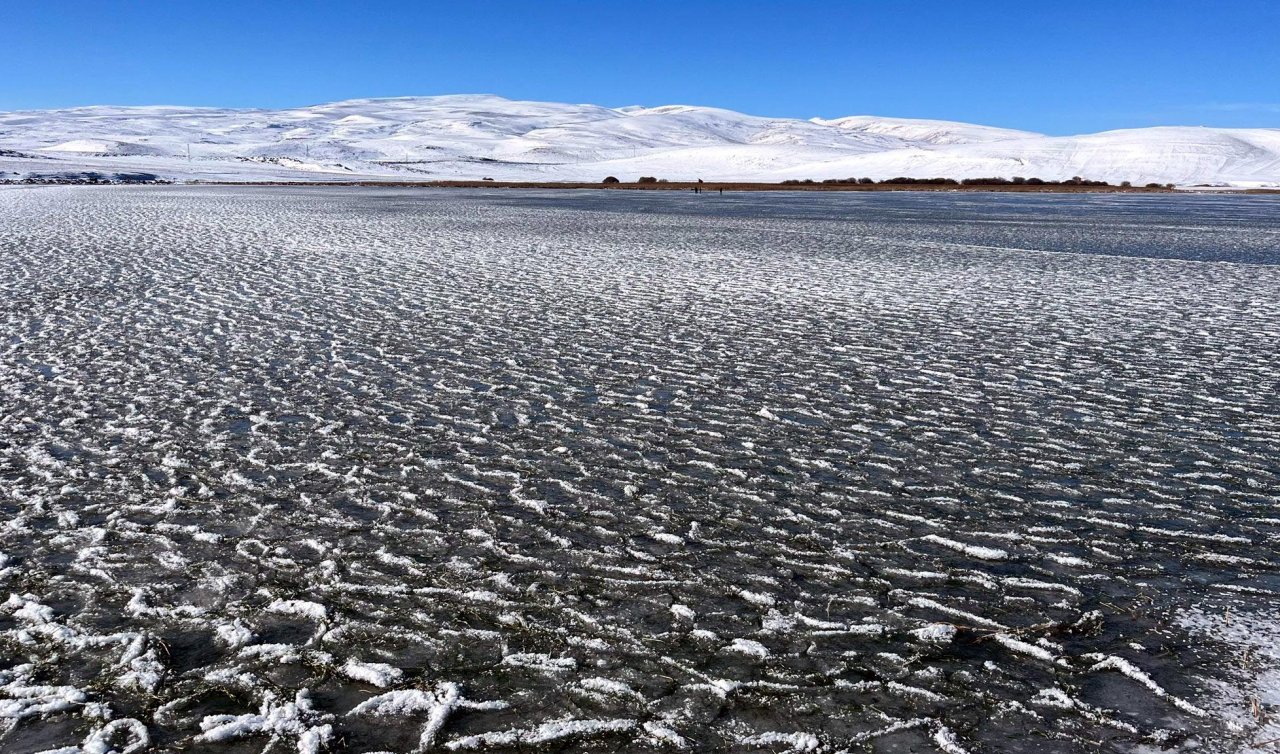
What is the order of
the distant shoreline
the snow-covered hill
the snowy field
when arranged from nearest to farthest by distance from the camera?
1. the snowy field
2. the distant shoreline
3. the snow-covered hill

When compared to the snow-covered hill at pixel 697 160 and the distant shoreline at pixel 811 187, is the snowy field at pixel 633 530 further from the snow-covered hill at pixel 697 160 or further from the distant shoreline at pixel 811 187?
the snow-covered hill at pixel 697 160

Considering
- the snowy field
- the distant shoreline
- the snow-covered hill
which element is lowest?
the snowy field

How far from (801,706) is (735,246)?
2010cm

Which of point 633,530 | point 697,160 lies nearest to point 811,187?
point 697,160

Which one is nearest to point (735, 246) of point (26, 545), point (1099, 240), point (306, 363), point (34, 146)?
point (1099, 240)

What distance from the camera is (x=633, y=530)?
212 inches

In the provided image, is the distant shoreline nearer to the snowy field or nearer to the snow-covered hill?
the snow-covered hill

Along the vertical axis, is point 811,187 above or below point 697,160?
below

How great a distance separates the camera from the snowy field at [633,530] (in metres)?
3.67

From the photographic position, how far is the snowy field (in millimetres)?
3668

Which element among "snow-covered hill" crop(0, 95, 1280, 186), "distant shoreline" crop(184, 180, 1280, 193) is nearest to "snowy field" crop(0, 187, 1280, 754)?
"distant shoreline" crop(184, 180, 1280, 193)

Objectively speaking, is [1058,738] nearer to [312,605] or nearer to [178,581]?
[312,605]

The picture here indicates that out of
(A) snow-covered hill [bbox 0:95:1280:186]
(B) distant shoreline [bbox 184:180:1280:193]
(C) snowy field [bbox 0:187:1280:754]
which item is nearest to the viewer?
(C) snowy field [bbox 0:187:1280:754]

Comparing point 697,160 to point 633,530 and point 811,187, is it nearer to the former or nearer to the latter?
point 811,187
